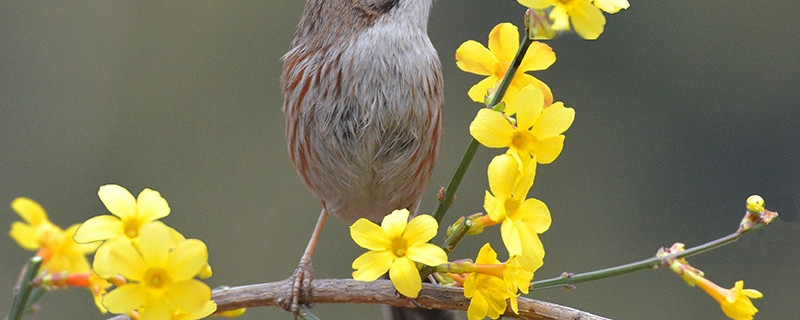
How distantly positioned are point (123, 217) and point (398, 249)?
1.45 ft

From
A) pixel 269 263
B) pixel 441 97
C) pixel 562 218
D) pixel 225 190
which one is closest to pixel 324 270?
pixel 269 263

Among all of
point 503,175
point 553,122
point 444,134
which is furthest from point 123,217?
point 444,134

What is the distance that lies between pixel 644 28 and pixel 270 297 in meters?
5.94

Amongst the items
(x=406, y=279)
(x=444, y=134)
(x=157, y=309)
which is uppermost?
(x=444, y=134)

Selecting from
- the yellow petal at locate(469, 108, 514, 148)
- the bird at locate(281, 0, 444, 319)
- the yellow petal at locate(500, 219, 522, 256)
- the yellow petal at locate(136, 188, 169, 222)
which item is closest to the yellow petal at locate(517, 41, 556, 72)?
the yellow petal at locate(469, 108, 514, 148)

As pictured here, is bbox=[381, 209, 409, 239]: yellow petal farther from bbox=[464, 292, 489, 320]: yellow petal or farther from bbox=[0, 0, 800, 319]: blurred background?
bbox=[0, 0, 800, 319]: blurred background

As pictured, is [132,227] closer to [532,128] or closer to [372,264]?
[372,264]

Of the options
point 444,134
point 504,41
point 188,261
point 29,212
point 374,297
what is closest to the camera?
point 188,261

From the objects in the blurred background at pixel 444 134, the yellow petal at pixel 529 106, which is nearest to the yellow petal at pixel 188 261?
the yellow petal at pixel 529 106

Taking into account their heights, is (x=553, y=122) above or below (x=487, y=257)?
above

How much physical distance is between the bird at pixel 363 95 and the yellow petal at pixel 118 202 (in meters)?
1.00

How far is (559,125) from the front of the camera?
1678 mm

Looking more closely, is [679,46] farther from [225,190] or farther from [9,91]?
[9,91]

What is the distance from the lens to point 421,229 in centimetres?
165
